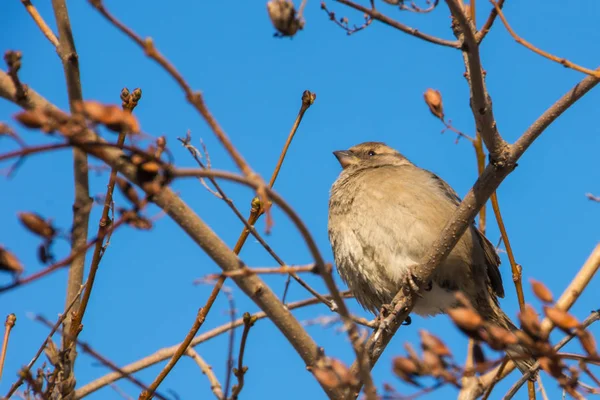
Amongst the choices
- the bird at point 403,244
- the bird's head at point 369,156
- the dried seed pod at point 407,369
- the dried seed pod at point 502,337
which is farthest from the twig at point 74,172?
the bird's head at point 369,156

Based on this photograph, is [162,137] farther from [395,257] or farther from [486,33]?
[395,257]

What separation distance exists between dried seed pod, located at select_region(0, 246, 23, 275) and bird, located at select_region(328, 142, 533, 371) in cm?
401

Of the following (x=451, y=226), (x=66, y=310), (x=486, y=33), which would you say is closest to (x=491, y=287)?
(x=451, y=226)

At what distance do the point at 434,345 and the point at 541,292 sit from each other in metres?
0.36

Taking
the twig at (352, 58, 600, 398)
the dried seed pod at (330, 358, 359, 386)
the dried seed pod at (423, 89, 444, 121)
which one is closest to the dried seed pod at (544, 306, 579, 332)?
the dried seed pod at (330, 358, 359, 386)

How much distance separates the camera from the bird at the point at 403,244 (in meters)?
5.80

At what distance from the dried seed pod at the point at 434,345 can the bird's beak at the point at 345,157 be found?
479 centimetres

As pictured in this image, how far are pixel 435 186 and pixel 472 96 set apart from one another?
2774mm

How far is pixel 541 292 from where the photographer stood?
212 centimetres

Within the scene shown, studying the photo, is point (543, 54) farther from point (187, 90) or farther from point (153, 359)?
point (153, 359)

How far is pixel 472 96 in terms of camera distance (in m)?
3.54

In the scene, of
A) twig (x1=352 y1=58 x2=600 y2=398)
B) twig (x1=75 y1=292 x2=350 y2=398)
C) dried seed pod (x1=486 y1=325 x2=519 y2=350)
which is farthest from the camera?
twig (x1=75 y1=292 x2=350 y2=398)

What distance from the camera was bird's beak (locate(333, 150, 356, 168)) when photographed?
278 inches

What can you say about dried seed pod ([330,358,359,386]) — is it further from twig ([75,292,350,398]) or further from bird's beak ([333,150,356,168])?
bird's beak ([333,150,356,168])
